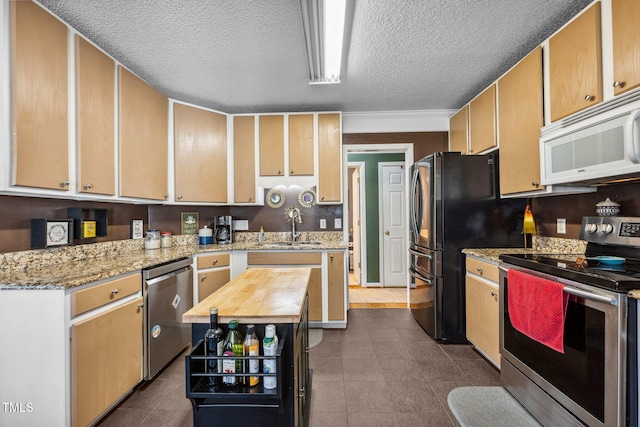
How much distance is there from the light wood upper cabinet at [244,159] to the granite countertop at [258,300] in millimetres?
1754

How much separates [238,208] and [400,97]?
7.68 ft

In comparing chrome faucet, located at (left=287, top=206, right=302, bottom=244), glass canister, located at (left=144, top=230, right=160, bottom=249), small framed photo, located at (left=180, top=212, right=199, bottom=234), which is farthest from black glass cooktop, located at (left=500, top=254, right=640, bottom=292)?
small framed photo, located at (left=180, top=212, right=199, bottom=234)

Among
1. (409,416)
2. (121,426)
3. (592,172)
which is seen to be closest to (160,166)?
(121,426)

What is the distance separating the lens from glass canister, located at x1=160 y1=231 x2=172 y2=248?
119 inches

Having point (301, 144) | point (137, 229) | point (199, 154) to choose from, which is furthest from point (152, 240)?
point (301, 144)

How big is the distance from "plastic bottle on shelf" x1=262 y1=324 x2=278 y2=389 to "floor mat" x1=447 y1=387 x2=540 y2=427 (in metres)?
1.30

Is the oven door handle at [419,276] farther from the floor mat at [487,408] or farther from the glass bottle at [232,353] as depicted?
the glass bottle at [232,353]

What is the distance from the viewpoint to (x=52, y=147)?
169 cm

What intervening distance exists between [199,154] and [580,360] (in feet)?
11.1

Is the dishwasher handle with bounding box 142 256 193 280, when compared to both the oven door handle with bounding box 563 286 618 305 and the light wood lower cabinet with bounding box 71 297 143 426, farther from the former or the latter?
the oven door handle with bounding box 563 286 618 305

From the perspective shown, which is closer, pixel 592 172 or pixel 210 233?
pixel 592 172

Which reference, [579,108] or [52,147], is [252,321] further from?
[579,108]

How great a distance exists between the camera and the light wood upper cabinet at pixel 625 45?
4.55 feet

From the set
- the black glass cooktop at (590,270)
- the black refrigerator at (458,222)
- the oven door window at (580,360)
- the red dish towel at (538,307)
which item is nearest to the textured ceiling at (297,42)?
the black refrigerator at (458,222)
